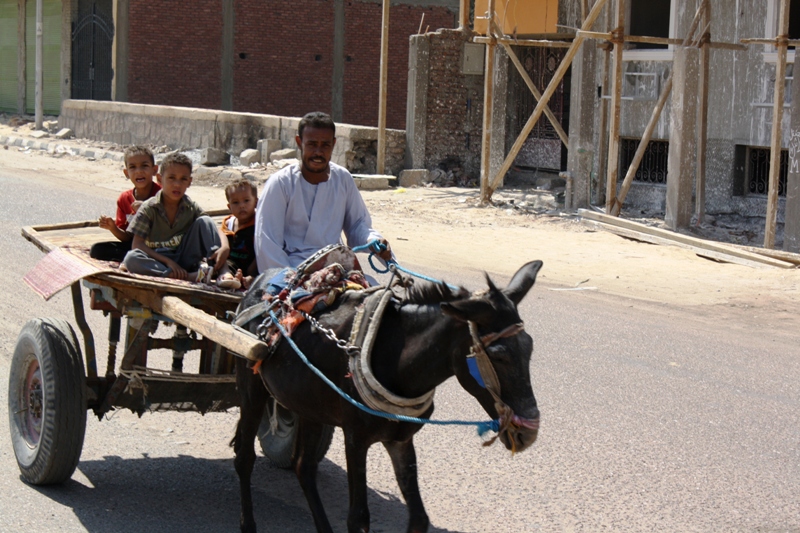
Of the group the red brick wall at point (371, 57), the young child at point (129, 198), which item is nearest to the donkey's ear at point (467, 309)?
the young child at point (129, 198)

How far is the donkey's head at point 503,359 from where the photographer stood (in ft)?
10.6

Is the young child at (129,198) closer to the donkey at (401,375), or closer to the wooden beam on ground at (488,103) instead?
the donkey at (401,375)

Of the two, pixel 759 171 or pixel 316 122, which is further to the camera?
pixel 759 171

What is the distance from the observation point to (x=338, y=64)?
31703 millimetres

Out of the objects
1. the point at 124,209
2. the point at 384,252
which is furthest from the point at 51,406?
the point at 384,252

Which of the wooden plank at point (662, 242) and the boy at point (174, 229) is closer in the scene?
the boy at point (174, 229)

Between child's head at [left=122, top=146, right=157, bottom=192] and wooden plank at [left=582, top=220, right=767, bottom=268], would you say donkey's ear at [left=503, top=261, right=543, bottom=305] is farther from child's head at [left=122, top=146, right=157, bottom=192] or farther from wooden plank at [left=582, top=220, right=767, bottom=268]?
wooden plank at [left=582, top=220, right=767, bottom=268]

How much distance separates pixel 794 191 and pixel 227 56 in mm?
20950

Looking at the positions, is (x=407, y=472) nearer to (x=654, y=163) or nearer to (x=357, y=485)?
(x=357, y=485)

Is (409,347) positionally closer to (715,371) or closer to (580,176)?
(715,371)

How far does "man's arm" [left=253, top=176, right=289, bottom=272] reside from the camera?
471 centimetres

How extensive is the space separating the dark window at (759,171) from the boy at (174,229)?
12580 mm

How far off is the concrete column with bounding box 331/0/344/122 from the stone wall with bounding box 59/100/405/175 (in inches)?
306

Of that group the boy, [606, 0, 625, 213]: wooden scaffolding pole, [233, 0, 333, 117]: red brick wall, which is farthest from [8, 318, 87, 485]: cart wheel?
[233, 0, 333, 117]: red brick wall
